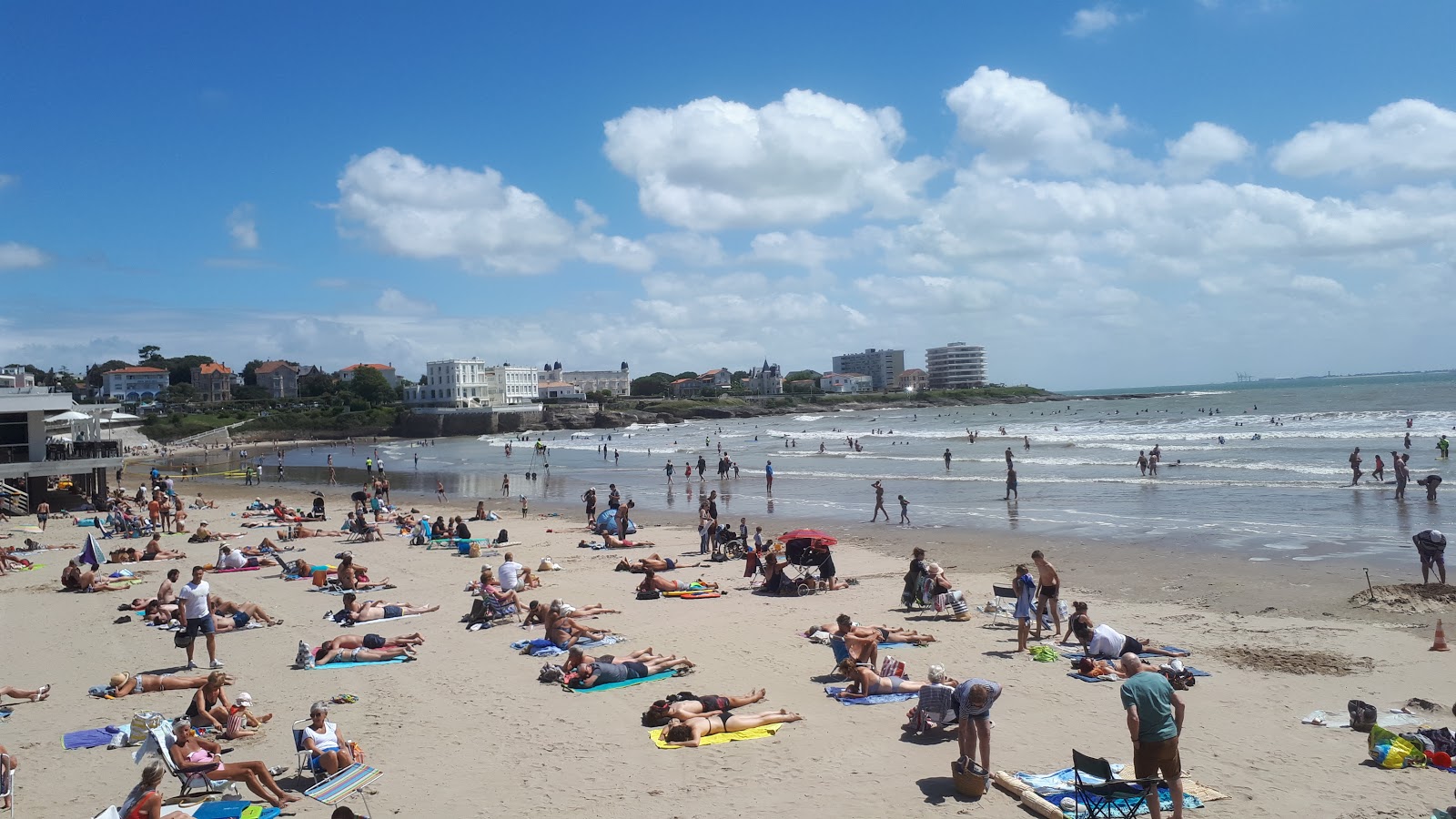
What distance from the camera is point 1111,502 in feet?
84.2

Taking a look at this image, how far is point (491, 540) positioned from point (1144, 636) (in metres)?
14.6

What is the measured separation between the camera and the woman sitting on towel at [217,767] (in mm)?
6480

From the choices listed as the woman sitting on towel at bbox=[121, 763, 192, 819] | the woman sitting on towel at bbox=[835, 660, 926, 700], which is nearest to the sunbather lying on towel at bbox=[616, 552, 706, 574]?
the woman sitting on towel at bbox=[835, 660, 926, 700]

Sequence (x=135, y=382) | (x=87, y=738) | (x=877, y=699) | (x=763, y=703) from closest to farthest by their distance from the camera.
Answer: (x=87, y=738), (x=763, y=703), (x=877, y=699), (x=135, y=382)

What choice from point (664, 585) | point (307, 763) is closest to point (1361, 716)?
point (307, 763)

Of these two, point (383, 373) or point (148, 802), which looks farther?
point (383, 373)

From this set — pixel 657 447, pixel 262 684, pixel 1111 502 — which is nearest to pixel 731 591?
pixel 262 684

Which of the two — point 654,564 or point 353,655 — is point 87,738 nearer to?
point 353,655

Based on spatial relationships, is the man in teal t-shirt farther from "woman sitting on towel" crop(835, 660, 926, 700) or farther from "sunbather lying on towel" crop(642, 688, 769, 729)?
"sunbather lying on towel" crop(642, 688, 769, 729)

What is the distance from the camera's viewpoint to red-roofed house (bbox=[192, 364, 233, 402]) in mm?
133125

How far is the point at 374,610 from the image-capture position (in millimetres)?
12625

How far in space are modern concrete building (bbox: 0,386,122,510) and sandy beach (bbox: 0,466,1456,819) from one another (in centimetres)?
1465

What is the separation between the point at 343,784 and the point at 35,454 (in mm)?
28299

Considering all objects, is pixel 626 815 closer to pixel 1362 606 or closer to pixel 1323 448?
pixel 1362 606
